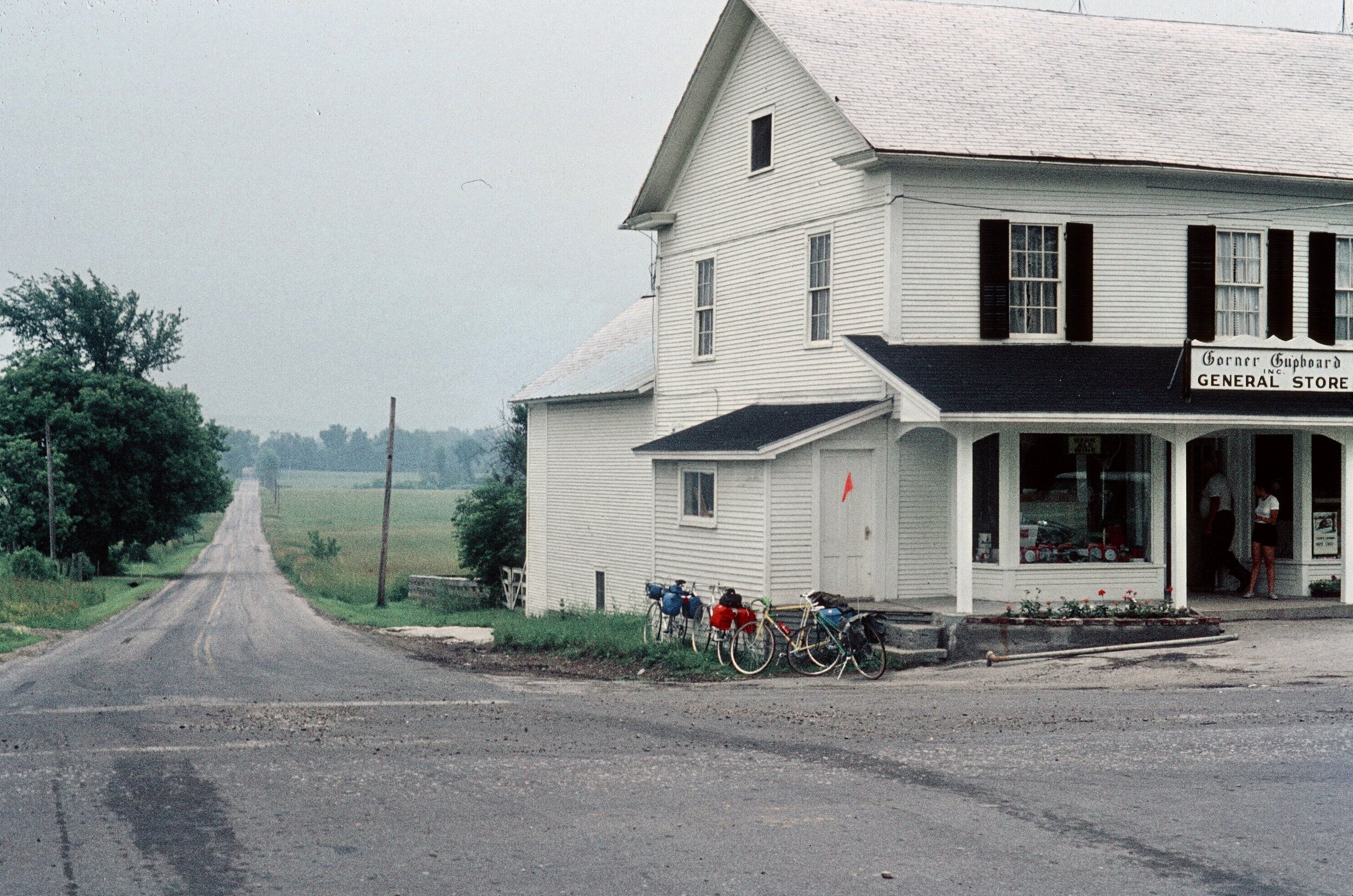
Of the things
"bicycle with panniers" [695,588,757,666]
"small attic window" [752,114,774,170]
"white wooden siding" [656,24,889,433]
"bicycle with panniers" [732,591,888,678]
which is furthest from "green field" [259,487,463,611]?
"bicycle with panniers" [732,591,888,678]

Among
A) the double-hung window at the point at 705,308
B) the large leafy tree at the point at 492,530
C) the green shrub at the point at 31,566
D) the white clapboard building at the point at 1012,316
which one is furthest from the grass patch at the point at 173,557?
the white clapboard building at the point at 1012,316

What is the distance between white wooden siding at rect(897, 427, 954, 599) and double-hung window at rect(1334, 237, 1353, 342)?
6.81 metres

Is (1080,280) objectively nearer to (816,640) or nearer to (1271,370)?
(1271,370)

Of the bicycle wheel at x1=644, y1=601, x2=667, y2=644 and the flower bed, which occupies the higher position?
the flower bed

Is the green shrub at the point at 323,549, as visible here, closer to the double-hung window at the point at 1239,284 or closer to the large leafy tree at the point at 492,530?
the large leafy tree at the point at 492,530

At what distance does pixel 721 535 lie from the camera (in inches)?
803

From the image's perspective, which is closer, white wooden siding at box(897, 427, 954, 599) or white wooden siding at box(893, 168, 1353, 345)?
white wooden siding at box(893, 168, 1353, 345)

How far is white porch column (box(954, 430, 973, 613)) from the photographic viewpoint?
17.7 m

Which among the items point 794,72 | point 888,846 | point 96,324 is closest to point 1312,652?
point 888,846

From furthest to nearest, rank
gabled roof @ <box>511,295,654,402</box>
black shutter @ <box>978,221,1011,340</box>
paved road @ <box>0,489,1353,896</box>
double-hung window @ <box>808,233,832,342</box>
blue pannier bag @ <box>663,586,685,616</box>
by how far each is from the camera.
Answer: gabled roof @ <box>511,295,654,402</box> → double-hung window @ <box>808,233,832,342</box> → black shutter @ <box>978,221,1011,340</box> → blue pannier bag @ <box>663,586,685,616</box> → paved road @ <box>0,489,1353,896</box>

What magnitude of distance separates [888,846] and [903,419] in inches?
435

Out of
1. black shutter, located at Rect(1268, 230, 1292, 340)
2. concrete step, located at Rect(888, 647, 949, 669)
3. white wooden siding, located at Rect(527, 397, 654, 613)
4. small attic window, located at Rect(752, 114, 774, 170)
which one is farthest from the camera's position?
white wooden siding, located at Rect(527, 397, 654, 613)

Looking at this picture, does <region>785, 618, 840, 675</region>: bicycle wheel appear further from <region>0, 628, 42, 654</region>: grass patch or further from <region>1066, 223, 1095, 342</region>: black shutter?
<region>0, 628, 42, 654</region>: grass patch

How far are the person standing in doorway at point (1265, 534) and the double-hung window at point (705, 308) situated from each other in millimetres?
9823
